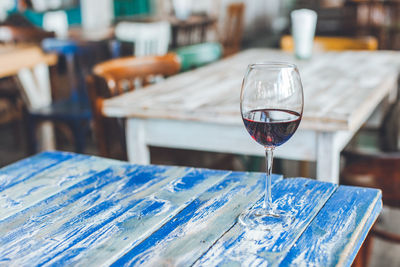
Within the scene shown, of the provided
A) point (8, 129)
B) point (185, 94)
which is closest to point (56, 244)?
point (185, 94)

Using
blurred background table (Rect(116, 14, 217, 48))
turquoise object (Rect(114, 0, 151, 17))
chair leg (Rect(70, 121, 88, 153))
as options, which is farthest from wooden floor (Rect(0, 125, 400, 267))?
turquoise object (Rect(114, 0, 151, 17))

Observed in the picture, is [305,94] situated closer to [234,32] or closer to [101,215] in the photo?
[101,215]

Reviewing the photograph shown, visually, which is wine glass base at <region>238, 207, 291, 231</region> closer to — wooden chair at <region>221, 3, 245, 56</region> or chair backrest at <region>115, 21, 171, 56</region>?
chair backrest at <region>115, 21, 171, 56</region>

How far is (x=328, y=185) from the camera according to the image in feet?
2.95

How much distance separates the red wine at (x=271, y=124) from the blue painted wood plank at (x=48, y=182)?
361 millimetres

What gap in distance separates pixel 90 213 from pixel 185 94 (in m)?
0.91

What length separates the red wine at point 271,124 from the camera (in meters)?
0.75

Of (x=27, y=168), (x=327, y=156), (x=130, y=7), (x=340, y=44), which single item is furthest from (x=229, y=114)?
(x=130, y=7)

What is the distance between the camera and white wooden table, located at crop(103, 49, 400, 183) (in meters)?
1.36

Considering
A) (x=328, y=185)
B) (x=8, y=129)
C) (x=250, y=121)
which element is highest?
(x=250, y=121)

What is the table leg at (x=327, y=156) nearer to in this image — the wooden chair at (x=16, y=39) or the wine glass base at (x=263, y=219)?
the wine glass base at (x=263, y=219)

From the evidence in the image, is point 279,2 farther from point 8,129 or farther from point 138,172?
point 138,172

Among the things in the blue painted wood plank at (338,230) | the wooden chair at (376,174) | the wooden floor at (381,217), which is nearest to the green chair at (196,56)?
the wooden floor at (381,217)

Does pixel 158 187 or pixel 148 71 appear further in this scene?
pixel 148 71
